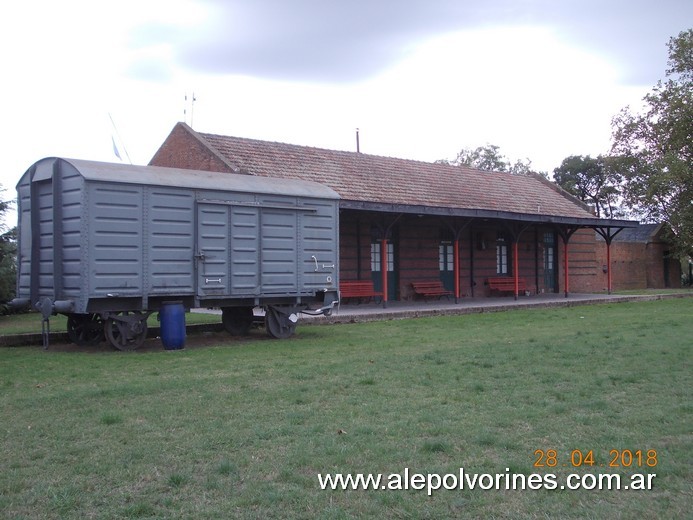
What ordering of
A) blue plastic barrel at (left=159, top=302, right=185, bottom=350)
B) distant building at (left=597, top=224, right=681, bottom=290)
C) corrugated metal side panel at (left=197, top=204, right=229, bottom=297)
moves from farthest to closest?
distant building at (left=597, top=224, right=681, bottom=290)
corrugated metal side panel at (left=197, top=204, right=229, bottom=297)
blue plastic barrel at (left=159, top=302, right=185, bottom=350)

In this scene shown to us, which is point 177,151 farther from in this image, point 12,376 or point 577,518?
point 577,518

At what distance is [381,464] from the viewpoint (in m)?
4.88

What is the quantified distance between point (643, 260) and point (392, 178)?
19.9 meters

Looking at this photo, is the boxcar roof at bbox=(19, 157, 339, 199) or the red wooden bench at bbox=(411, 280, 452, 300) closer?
the boxcar roof at bbox=(19, 157, 339, 199)

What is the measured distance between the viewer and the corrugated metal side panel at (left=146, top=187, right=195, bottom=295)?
38.3ft

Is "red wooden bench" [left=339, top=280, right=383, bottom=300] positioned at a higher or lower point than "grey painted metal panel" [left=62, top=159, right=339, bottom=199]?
lower

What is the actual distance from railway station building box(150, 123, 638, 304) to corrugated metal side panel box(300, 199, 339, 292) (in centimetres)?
294

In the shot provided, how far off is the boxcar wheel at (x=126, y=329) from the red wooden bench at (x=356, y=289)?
8.94 meters

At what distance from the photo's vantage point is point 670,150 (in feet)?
106

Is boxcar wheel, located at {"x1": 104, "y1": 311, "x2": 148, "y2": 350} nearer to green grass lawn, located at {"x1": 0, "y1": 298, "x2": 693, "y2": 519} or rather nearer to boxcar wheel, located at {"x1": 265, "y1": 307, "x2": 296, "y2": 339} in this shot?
green grass lawn, located at {"x1": 0, "y1": 298, "x2": 693, "y2": 519}

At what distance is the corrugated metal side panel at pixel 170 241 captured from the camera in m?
11.7

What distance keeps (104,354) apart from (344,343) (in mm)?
3986

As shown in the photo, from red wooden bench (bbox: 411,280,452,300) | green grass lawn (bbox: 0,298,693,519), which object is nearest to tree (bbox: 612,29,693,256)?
red wooden bench (bbox: 411,280,452,300)

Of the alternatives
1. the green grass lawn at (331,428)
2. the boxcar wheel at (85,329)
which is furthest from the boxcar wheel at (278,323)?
the boxcar wheel at (85,329)
